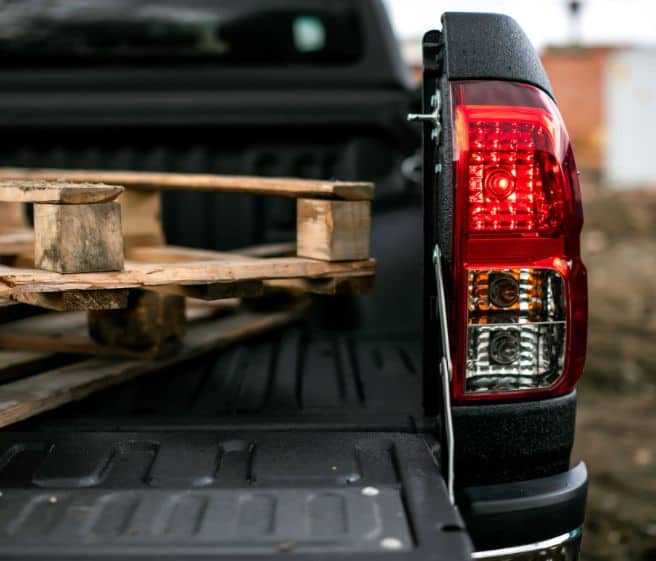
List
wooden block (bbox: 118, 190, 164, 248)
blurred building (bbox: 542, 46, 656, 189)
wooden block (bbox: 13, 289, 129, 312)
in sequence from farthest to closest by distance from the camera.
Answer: blurred building (bbox: 542, 46, 656, 189), wooden block (bbox: 118, 190, 164, 248), wooden block (bbox: 13, 289, 129, 312)

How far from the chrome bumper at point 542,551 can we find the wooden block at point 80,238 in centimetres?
99

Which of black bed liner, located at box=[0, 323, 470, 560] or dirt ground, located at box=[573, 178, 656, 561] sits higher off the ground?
black bed liner, located at box=[0, 323, 470, 560]

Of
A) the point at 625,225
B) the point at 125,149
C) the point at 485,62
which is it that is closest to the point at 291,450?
the point at 485,62

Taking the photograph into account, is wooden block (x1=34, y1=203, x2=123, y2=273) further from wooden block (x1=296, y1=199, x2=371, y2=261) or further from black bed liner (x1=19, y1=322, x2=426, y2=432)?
wooden block (x1=296, y1=199, x2=371, y2=261)

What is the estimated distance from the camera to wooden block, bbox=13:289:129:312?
196cm

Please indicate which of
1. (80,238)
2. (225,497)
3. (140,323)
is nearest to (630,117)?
(140,323)

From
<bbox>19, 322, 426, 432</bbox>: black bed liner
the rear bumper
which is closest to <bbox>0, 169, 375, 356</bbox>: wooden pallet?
<bbox>19, 322, 426, 432</bbox>: black bed liner

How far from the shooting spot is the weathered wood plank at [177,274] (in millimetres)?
1924

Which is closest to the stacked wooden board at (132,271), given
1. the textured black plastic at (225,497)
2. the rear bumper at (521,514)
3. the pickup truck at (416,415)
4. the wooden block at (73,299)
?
the wooden block at (73,299)

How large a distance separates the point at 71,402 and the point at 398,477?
35.5 inches

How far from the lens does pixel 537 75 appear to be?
6.34 feet

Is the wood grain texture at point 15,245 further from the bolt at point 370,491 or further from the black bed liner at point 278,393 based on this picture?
the bolt at point 370,491

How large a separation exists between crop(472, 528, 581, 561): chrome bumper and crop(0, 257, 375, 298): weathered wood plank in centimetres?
79

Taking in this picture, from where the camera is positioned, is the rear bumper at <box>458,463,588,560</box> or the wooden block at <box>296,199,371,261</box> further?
the wooden block at <box>296,199,371,261</box>
